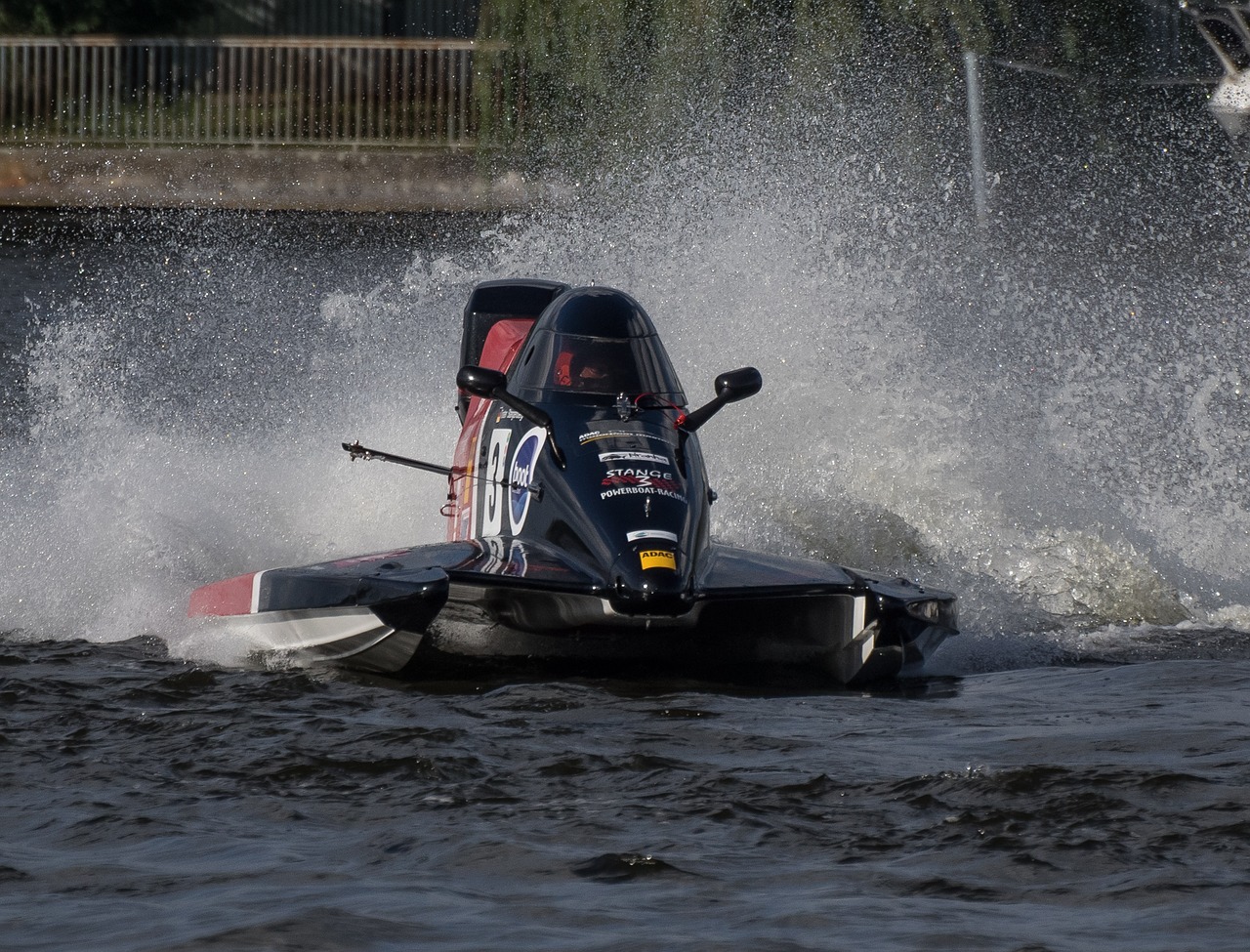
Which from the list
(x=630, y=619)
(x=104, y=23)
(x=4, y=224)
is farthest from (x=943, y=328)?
(x=104, y=23)

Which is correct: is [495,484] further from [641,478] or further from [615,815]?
[615,815]

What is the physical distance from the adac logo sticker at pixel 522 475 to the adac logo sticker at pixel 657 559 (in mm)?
788

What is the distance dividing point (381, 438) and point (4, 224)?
651 inches

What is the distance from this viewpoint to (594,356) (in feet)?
26.1

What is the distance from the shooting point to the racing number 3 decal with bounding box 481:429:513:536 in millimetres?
7797

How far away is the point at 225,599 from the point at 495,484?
4.12 ft

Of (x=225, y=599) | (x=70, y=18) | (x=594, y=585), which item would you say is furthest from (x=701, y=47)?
(x=594, y=585)

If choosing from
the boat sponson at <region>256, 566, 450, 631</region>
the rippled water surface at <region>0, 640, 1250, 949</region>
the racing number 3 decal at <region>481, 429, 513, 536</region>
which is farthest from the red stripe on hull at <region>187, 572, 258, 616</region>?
the racing number 3 decal at <region>481, 429, 513, 536</region>

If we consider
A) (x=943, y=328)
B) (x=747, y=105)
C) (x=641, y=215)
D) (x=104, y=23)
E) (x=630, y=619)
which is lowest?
(x=630, y=619)

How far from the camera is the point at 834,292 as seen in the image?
1227cm

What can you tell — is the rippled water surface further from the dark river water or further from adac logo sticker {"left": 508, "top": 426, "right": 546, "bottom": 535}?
adac logo sticker {"left": 508, "top": 426, "right": 546, "bottom": 535}

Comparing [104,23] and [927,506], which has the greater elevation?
[104,23]

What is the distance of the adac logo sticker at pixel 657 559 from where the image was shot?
6859mm

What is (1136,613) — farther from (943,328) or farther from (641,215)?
(641,215)
